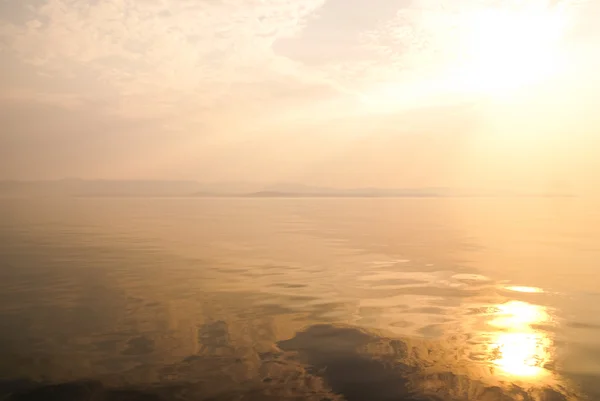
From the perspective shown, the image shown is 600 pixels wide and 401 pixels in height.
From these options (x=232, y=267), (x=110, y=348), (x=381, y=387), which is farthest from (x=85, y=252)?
(x=381, y=387)

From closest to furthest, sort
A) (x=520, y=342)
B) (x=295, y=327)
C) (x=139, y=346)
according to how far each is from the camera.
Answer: (x=139, y=346) → (x=520, y=342) → (x=295, y=327)

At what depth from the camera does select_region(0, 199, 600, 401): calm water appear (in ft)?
35.1

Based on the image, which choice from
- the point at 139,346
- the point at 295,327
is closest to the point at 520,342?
the point at 295,327

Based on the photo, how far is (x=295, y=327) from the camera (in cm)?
1520

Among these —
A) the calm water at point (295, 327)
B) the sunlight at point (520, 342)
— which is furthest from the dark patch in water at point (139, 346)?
the sunlight at point (520, 342)

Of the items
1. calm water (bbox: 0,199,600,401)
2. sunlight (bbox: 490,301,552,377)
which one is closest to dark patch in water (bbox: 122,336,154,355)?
calm water (bbox: 0,199,600,401)

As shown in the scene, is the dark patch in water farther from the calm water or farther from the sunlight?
the sunlight

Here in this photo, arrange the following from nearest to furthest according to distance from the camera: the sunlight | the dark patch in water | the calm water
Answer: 1. the calm water
2. the sunlight
3. the dark patch in water

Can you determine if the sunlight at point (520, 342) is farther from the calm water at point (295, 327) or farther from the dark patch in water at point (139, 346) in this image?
the dark patch in water at point (139, 346)

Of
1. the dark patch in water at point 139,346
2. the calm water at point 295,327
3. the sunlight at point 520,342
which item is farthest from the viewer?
the dark patch in water at point 139,346


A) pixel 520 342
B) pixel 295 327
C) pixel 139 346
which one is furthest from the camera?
pixel 295 327

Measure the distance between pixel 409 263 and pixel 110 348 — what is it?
66.9 ft

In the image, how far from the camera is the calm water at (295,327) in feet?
35.1

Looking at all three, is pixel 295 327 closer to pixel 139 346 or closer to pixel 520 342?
pixel 139 346
